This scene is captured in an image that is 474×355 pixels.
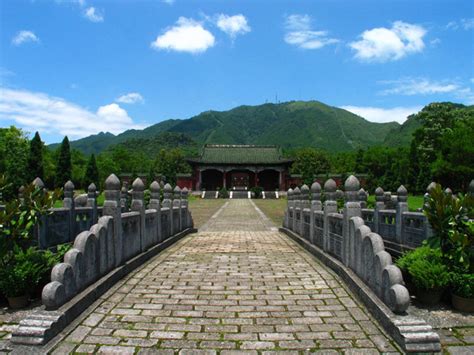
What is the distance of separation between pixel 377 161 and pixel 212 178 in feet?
77.6

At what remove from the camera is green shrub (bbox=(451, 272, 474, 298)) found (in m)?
4.84

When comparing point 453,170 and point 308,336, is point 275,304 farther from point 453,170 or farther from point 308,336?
point 453,170

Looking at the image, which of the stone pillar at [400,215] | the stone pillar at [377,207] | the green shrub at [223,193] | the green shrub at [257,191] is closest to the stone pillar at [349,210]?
the stone pillar at [400,215]

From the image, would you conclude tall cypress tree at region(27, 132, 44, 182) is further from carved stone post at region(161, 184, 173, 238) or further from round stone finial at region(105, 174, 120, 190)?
round stone finial at region(105, 174, 120, 190)

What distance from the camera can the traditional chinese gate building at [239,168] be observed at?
53844 mm

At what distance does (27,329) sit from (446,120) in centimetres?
4643

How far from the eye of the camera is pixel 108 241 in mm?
6023

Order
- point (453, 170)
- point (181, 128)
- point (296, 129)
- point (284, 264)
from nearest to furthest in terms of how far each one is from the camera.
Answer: point (284, 264), point (453, 170), point (296, 129), point (181, 128)

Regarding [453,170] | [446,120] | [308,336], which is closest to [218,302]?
[308,336]

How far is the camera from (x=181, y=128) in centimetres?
18088

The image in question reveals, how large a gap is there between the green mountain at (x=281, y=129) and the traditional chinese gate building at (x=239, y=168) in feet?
221

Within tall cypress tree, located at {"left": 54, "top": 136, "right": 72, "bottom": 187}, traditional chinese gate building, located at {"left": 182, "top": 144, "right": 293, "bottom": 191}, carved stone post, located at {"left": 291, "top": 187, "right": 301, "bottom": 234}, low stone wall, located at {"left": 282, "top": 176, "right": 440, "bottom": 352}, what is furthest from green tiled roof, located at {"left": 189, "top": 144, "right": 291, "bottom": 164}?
low stone wall, located at {"left": 282, "top": 176, "right": 440, "bottom": 352}

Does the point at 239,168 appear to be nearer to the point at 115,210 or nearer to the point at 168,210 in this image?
the point at 168,210

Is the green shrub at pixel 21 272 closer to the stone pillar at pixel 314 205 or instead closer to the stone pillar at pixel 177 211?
the stone pillar at pixel 314 205
